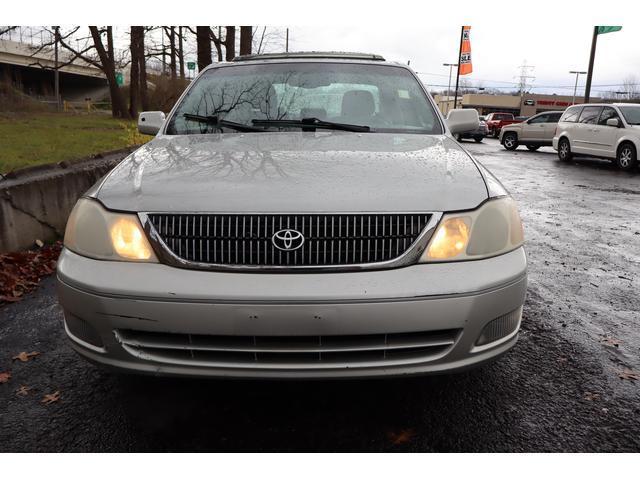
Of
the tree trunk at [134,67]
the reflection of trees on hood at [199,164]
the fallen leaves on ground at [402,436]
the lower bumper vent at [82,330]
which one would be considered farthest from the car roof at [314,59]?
the tree trunk at [134,67]

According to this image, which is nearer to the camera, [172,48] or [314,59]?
[314,59]

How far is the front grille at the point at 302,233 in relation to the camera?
2.14 m

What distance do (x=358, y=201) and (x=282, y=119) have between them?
4.44 feet

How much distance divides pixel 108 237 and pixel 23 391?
1.04 metres

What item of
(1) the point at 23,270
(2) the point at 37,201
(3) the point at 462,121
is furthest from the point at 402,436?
(2) the point at 37,201

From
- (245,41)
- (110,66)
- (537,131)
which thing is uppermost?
(245,41)

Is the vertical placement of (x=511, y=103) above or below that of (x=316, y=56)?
above

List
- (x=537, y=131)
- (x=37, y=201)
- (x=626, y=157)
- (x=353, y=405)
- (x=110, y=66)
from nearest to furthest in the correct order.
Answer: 1. (x=353, y=405)
2. (x=37, y=201)
3. (x=626, y=157)
4. (x=537, y=131)
5. (x=110, y=66)

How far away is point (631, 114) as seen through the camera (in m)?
14.0

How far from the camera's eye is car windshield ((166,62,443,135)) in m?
3.35

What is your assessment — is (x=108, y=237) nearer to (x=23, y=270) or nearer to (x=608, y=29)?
(x=23, y=270)

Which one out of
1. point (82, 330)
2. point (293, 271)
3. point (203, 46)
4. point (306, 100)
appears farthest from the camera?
point (203, 46)

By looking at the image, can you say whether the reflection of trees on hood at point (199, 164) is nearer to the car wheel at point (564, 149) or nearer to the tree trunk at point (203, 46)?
the tree trunk at point (203, 46)

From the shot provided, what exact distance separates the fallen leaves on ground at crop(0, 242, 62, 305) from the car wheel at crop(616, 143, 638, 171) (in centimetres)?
1356
